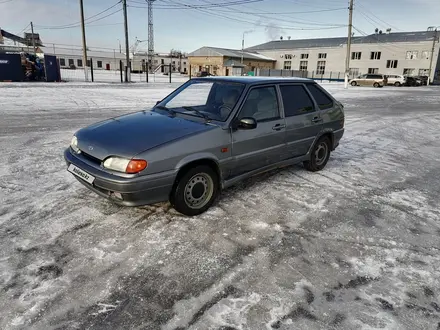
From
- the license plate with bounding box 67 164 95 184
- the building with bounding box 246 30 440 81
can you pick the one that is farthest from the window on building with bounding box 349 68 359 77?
the license plate with bounding box 67 164 95 184

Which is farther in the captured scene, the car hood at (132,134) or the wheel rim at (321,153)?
the wheel rim at (321,153)

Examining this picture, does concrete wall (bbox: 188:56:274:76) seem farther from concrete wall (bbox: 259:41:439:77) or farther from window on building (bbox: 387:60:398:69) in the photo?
window on building (bbox: 387:60:398:69)

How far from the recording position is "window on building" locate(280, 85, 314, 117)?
4.60 metres

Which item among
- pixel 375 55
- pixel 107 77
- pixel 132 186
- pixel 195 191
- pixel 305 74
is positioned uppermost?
pixel 375 55

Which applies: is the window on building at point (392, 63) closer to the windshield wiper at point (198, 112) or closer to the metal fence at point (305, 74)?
the metal fence at point (305, 74)

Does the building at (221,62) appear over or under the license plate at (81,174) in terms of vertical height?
over

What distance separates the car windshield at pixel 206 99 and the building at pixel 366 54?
60.8 metres

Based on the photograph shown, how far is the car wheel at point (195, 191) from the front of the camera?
3.50 m

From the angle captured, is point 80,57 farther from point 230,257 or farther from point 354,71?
point 230,257

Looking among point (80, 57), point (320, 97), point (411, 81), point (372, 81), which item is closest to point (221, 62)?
point (80, 57)

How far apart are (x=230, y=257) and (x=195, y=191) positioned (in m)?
0.95

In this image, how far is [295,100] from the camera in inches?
188

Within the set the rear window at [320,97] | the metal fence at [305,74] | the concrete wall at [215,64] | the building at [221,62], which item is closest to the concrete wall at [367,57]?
the metal fence at [305,74]

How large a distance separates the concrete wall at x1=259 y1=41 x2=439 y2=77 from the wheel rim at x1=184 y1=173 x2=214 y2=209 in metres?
65.2
